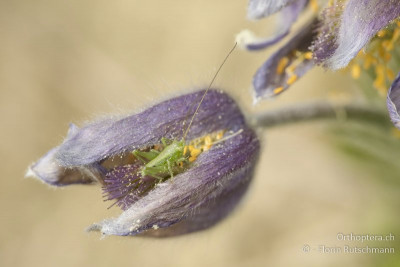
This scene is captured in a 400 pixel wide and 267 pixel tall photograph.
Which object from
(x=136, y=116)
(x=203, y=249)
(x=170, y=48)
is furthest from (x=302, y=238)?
(x=136, y=116)

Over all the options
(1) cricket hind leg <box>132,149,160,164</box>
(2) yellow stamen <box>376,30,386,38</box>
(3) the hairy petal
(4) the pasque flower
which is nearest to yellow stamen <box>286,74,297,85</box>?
(4) the pasque flower

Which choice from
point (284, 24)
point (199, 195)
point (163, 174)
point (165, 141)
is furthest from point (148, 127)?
point (284, 24)

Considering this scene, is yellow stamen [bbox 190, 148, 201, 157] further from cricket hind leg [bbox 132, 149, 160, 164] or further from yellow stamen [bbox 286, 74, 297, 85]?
yellow stamen [bbox 286, 74, 297, 85]

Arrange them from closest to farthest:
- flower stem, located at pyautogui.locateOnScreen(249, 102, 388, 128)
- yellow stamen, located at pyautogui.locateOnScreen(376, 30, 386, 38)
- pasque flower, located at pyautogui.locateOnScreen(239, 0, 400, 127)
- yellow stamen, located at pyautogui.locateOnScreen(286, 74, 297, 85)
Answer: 1. pasque flower, located at pyautogui.locateOnScreen(239, 0, 400, 127)
2. yellow stamen, located at pyautogui.locateOnScreen(376, 30, 386, 38)
3. yellow stamen, located at pyautogui.locateOnScreen(286, 74, 297, 85)
4. flower stem, located at pyautogui.locateOnScreen(249, 102, 388, 128)

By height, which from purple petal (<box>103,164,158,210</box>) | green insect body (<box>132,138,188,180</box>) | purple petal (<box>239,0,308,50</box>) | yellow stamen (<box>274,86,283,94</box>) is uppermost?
purple petal (<box>239,0,308,50</box>)

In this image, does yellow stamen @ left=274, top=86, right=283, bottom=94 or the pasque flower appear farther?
yellow stamen @ left=274, top=86, right=283, bottom=94

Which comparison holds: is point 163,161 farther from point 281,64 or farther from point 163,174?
point 281,64

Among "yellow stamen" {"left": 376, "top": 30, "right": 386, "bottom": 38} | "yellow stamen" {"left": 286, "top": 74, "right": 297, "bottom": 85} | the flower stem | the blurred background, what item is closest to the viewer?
"yellow stamen" {"left": 376, "top": 30, "right": 386, "bottom": 38}

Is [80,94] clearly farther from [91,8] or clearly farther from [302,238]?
[302,238]
